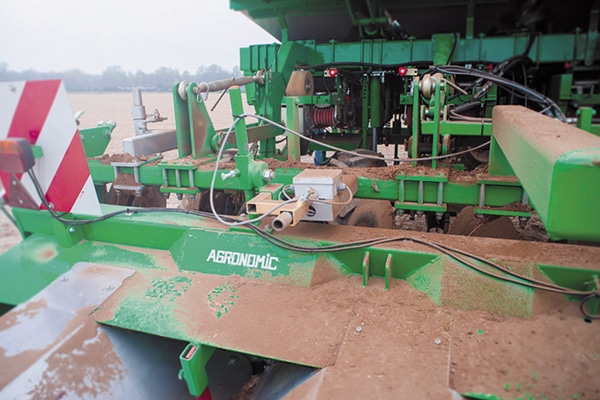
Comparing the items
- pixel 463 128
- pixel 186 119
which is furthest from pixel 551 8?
pixel 186 119

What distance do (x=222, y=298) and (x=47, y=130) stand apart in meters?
1.06

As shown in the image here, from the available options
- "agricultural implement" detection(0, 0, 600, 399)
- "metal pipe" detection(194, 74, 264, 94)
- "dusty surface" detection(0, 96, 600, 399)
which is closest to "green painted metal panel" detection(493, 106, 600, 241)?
"agricultural implement" detection(0, 0, 600, 399)

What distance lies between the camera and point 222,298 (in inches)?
80.0

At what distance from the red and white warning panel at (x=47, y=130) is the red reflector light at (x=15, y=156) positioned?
154 millimetres

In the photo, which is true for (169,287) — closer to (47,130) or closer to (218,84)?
(47,130)

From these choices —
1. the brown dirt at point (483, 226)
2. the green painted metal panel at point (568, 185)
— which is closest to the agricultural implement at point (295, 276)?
the green painted metal panel at point (568, 185)

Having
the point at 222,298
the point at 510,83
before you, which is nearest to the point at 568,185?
the point at 222,298

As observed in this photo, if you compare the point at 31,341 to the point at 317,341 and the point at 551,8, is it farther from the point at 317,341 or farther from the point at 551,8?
the point at 551,8

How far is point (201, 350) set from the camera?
5.82ft

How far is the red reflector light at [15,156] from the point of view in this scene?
1846 mm

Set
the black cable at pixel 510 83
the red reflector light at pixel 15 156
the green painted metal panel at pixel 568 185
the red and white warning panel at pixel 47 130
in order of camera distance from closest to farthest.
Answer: the green painted metal panel at pixel 568 185 < the red reflector light at pixel 15 156 < the red and white warning panel at pixel 47 130 < the black cable at pixel 510 83

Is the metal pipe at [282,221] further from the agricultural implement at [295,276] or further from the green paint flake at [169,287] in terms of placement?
the green paint flake at [169,287]

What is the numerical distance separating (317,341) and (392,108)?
193 inches

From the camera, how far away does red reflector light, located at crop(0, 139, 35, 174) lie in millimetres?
1846
